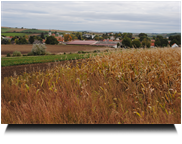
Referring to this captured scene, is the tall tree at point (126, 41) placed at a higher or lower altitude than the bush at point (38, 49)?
higher

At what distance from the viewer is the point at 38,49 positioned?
65.1ft

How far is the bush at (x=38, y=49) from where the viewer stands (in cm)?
1966

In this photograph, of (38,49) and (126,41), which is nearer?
(126,41)

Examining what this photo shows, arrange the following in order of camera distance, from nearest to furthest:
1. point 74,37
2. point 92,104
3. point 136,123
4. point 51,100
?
point 136,123
point 92,104
point 51,100
point 74,37

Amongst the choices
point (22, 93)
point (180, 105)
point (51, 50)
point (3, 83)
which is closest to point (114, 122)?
point (180, 105)

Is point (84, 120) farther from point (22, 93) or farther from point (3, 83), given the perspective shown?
point (3, 83)

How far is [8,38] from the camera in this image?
790 inches

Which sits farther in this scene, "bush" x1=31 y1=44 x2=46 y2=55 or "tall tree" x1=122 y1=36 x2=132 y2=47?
"bush" x1=31 y1=44 x2=46 y2=55

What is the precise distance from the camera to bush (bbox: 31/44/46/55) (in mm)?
19656

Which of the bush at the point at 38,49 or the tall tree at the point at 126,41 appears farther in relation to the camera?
the bush at the point at 38,49

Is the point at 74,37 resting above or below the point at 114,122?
above

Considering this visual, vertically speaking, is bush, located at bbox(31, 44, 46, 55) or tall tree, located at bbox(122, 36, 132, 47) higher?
tall tree, located at bbox(122, 36, 132, 47)

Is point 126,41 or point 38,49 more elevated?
Answer: point 126,41

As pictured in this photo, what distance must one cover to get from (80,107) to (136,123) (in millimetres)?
1029
